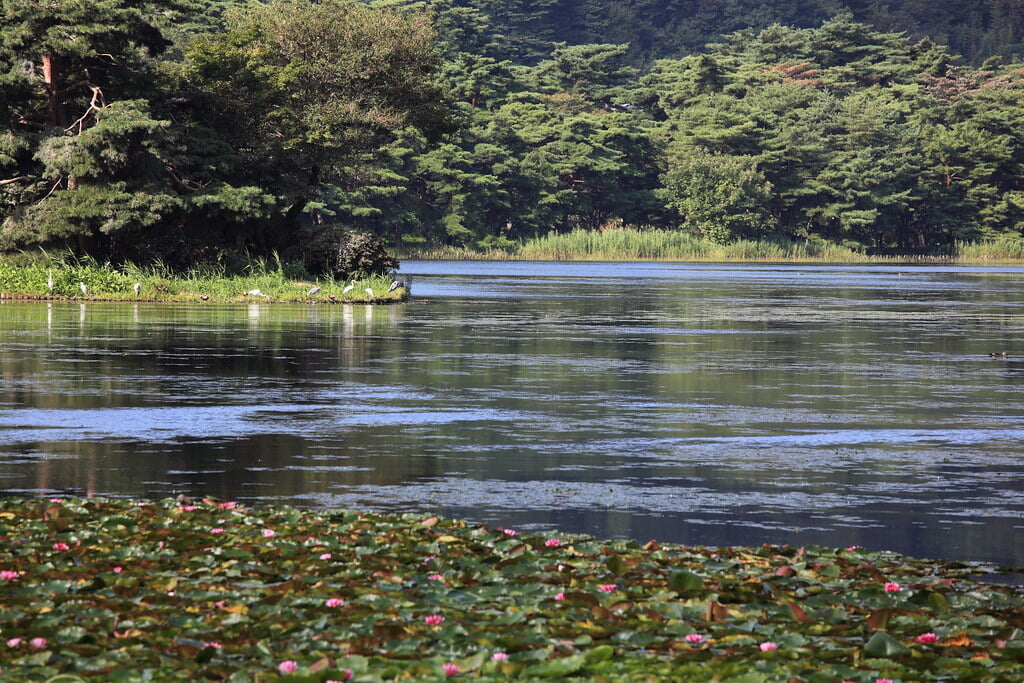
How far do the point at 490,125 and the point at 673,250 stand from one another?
47.4 ft

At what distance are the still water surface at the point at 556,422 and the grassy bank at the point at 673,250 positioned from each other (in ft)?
202

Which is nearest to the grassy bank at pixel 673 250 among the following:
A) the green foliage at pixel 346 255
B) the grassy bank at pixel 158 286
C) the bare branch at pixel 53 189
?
the green foliage at pixel 346 255

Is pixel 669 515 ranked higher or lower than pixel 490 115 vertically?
lower

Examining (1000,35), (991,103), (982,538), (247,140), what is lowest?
(982,538)

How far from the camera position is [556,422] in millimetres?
15195

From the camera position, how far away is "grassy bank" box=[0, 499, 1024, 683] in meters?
6.44

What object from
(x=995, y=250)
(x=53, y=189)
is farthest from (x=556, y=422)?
(x=995, y=250)

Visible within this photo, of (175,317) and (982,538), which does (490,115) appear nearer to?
(175,317)

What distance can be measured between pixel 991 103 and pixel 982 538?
10168cm

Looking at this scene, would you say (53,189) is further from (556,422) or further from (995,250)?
(995,250)

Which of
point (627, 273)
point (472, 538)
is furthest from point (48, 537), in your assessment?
point (627, 273)

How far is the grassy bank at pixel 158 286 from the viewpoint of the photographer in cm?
3856

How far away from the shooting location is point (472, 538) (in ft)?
29.5

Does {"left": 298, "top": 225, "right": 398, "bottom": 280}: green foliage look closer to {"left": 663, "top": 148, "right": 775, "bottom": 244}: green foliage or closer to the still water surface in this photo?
the still water surface
